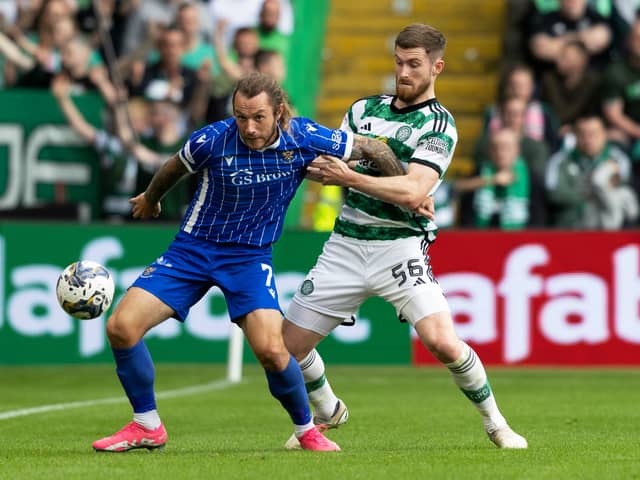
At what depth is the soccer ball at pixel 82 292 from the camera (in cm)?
868

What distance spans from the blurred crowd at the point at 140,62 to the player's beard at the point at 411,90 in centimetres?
905

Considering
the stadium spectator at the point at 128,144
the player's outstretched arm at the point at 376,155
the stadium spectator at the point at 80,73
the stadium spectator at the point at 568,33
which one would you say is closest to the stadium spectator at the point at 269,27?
the stadium spectator at the point at 128,144

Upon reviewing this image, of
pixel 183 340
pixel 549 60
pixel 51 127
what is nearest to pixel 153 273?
pixel 183 340

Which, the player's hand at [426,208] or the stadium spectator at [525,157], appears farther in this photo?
the stadium spectator at [525,157]

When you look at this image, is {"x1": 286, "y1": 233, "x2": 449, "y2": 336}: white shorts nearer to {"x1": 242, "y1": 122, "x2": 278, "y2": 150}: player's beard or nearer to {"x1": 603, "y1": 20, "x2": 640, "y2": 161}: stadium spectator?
{"x1": 242, "y1": 122, "x2": 278, "y2": 150}: player's beard

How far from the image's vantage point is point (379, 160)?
851cm

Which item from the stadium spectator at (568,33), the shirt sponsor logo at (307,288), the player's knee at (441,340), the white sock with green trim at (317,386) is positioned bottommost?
the white sock with green trim at (317,386)

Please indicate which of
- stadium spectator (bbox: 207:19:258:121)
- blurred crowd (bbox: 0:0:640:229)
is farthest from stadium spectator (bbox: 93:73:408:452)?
stadium spectator (bbox: 207:19:258:121)

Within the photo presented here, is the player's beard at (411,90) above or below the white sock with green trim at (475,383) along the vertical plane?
above

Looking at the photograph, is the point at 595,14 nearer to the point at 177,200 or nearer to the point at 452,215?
the point at 452,215

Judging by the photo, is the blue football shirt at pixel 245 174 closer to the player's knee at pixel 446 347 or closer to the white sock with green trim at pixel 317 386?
the white sock with green trim at pixel 317 386

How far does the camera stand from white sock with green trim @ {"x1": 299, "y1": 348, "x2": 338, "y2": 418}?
9.09 meters

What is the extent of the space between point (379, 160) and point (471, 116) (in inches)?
519

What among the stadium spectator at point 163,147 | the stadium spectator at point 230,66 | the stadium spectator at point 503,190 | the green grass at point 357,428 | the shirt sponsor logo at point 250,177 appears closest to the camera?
the green grass at point 357,428
